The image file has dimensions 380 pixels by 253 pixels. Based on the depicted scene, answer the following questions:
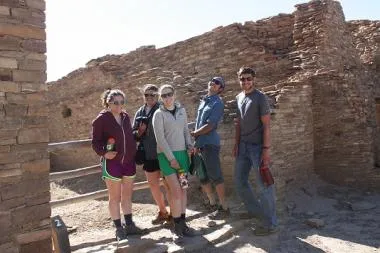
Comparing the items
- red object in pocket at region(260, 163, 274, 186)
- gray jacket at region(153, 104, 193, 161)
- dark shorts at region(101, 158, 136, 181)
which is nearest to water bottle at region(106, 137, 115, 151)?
dark shorts at region(101, 158, 136, 181)

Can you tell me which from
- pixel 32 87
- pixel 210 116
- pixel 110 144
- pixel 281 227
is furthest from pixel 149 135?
pixel 281 227

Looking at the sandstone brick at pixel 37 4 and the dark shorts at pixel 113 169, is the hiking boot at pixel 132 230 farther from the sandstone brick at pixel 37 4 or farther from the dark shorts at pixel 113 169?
the sandstone brick at pixel 37 4

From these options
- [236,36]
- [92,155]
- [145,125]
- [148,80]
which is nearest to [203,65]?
[236,36]

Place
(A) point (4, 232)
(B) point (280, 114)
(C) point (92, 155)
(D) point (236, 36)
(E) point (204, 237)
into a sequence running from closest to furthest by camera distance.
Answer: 1. (A) point (4, 232)
2. (E) point (204, 237)
3. (B) point (280, 114)
4. (D) point (236, 36)
5. (C) point (92, 155)

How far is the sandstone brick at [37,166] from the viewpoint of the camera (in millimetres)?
4071

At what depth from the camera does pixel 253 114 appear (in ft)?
16.4

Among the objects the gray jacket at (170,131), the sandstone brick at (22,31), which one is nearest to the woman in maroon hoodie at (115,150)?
the gray jacket at (170,131)

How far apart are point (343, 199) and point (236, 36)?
5.14 meters

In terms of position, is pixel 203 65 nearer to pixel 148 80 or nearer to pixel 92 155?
pixel 148 80

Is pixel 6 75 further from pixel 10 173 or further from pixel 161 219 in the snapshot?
pixel 161 219

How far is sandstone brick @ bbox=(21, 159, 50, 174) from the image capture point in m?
4.07

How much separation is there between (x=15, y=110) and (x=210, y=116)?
2.34m

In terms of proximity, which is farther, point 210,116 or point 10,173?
point 210,116

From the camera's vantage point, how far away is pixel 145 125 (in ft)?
16.8
